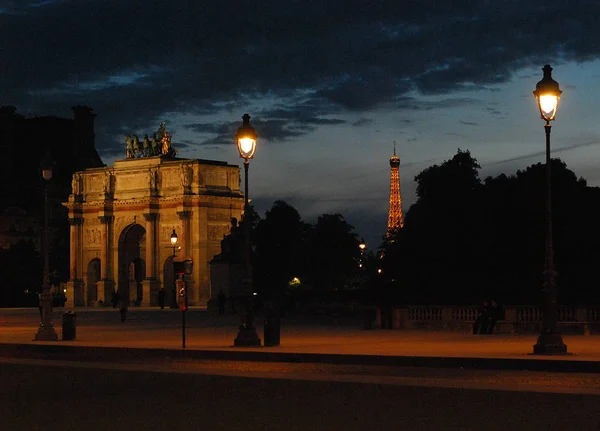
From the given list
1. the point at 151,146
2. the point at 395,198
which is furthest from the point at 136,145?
the point at 395,198

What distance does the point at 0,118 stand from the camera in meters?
171

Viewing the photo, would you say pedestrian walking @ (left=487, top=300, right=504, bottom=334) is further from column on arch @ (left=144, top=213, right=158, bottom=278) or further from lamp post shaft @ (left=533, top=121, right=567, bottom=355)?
column on arch @ (left=144, top=213, right=158, bottom=278)

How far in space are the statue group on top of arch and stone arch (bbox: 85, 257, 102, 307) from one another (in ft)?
40.1

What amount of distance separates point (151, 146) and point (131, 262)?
508 inches

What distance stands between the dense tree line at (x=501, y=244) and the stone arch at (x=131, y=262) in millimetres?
75108

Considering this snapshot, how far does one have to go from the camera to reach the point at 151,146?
440ft

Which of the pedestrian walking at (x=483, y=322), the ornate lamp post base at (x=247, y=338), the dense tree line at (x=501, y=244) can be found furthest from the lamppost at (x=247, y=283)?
the dense tree line at (x=501, y=244)

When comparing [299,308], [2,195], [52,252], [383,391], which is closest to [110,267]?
[52,252]

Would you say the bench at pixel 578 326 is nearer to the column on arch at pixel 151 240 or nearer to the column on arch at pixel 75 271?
the column on arch at pixel 151 240

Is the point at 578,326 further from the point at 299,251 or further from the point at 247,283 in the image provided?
the point at 299,251

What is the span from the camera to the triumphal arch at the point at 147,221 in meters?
127

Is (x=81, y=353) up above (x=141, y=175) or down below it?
below

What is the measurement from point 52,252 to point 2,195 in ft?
42.4

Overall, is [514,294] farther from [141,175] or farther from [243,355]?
[141,175]
